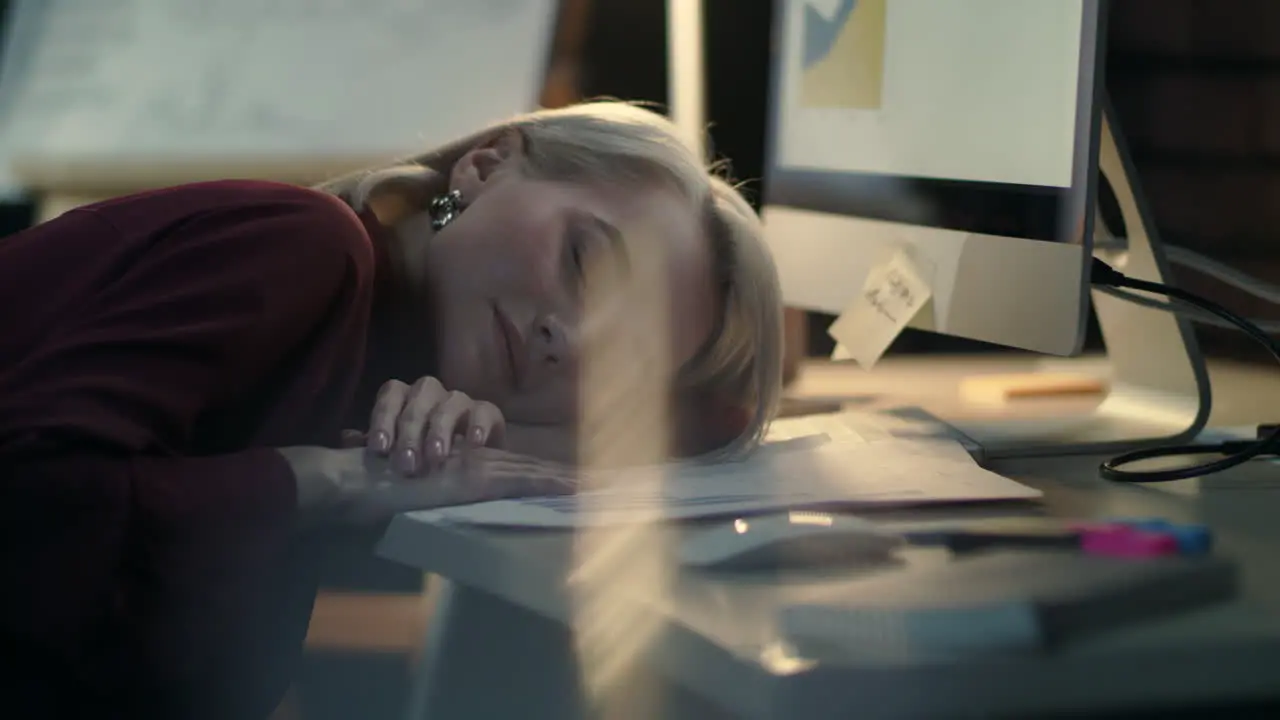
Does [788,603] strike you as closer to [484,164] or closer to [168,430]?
[168,430]

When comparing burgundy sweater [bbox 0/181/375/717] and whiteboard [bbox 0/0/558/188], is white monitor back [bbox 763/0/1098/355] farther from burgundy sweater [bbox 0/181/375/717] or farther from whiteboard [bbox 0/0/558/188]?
whiteboard [bbox 0/0/558/188]

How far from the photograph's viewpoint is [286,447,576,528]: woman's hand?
2.14 feet

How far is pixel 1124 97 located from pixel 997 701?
2.68 feet

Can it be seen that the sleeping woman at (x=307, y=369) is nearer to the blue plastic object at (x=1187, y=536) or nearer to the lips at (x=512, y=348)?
the lips at (x=512, y=348)

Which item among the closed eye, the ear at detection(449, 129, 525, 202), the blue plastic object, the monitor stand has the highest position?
the ear at detection(449, 129, 525, 202)

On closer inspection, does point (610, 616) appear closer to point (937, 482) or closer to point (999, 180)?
point (937, 482)

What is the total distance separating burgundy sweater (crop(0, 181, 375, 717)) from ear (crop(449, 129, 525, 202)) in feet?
0.45

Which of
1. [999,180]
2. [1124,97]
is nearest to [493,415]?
[999,180]

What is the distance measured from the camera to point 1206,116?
1126mm

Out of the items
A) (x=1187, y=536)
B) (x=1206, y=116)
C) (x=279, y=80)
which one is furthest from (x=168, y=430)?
(x=279, y=80)

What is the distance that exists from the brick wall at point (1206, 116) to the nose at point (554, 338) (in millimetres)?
554

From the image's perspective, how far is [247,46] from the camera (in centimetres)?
175

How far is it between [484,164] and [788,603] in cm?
54

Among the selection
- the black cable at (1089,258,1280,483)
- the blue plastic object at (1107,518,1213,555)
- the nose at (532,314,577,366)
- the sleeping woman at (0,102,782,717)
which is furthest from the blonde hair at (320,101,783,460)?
the blue plastic object at (1107,518,1213,555)
